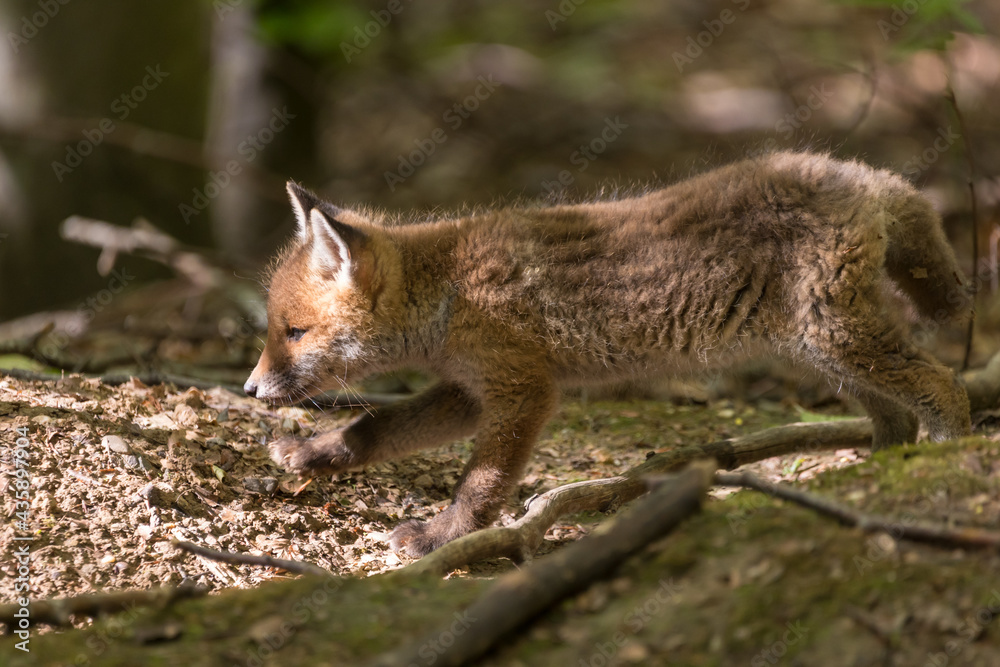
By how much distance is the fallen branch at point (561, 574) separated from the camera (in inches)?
99.3

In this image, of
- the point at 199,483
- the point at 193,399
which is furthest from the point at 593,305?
the point at 193,399

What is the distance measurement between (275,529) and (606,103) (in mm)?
12512

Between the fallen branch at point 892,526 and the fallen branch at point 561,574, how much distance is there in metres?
0.27

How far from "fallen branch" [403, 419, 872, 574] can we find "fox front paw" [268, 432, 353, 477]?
1356 mm

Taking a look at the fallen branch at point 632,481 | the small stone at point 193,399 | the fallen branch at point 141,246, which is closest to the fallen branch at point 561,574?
the fallen branch at point 632,481

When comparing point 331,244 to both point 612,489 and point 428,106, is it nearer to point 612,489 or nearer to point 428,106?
point 612,489

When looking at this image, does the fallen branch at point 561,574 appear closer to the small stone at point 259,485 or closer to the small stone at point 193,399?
the small stone at point 259,485

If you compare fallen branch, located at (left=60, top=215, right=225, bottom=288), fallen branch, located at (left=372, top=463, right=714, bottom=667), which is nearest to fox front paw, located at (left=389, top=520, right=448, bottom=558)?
fallen branch, located at (left=372, top=463, right=714, bottom=667)

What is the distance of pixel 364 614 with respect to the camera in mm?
2947

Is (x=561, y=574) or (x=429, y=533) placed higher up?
(x=561, y=574)

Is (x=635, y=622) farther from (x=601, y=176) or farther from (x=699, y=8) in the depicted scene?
(x=699, y=8)

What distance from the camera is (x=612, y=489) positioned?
15.6ft

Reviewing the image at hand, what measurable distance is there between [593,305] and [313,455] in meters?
1.92

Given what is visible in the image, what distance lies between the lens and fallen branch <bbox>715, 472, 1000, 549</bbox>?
2789 mm
